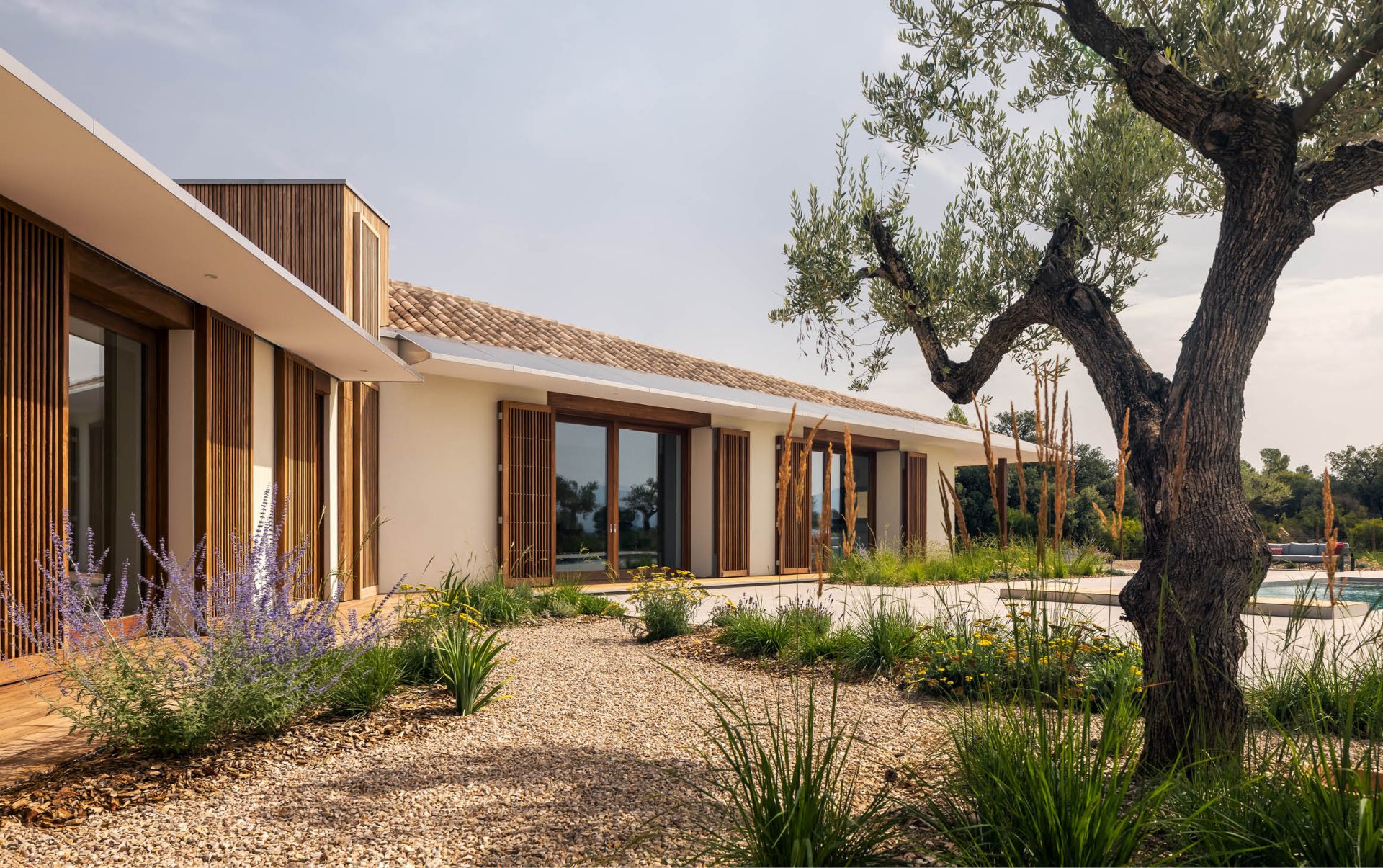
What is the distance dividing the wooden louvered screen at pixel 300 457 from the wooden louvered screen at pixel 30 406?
2821mm

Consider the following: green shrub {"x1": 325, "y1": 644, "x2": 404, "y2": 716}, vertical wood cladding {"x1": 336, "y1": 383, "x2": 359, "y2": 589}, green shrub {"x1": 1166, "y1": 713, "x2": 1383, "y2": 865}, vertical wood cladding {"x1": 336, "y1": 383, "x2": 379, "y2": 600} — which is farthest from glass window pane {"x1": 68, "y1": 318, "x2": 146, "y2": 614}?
green shrub {"x1": 1166, "y1": 713, "x2": 1383, "y2": 865}

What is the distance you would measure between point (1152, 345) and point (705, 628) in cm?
374

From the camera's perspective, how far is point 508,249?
35.4 feet

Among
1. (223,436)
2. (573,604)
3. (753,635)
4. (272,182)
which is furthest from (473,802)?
(272,182)

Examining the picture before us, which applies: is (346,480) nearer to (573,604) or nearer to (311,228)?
(311,228)

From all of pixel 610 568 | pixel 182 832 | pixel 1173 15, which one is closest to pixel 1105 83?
pixel 1173 15

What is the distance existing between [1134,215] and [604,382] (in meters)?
7.09

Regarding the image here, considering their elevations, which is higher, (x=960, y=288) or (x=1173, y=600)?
(x=960, y=288)

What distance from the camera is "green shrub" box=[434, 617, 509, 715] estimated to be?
13.4 feet

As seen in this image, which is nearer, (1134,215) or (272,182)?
(1134,215)

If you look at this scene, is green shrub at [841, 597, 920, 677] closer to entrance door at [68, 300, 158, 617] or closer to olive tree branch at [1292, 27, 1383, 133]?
olive tree branch at [1292, 27, 1383, 133]

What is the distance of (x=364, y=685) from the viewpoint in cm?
396

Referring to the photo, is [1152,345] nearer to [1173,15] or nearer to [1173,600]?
[1173,15]

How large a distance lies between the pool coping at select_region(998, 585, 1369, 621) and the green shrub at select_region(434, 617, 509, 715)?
2.43 meters
